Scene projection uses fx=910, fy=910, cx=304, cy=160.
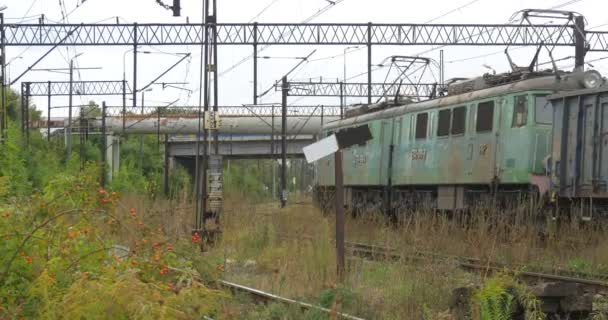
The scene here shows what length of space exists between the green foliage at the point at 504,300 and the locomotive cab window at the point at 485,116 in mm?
9574

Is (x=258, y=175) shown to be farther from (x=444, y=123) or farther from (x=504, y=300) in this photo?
(x=504, y=300)

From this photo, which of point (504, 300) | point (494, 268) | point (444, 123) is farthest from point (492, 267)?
point (444, 123)

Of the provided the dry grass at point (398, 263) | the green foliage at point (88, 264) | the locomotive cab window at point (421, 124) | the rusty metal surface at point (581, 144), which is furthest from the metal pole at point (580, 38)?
the green foliage at point (88, 264)

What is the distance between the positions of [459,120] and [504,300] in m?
11.2

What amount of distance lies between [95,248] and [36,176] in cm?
3008

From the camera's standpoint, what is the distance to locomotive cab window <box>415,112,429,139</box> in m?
21.2

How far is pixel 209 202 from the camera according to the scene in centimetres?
2091

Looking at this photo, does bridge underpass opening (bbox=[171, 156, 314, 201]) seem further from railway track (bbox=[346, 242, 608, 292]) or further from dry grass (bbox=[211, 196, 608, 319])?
railway track (bbox=[346, 242, 608, 292])

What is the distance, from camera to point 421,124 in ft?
70.1

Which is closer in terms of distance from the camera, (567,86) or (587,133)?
(587,133)

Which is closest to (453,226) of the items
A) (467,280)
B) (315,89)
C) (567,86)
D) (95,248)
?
(567,86)

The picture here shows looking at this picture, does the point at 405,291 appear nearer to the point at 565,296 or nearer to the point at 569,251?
the point at 565,296

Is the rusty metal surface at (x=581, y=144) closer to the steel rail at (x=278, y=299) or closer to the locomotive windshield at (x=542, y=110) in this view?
the locomotive windshield at (x=542, y=110)

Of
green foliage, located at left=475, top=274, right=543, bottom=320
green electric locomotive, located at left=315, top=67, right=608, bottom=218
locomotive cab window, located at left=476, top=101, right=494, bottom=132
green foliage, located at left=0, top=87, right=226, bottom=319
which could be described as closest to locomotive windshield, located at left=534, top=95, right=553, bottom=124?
green electric locomotive, located at left=315, top=67, right=608, bottom=218
